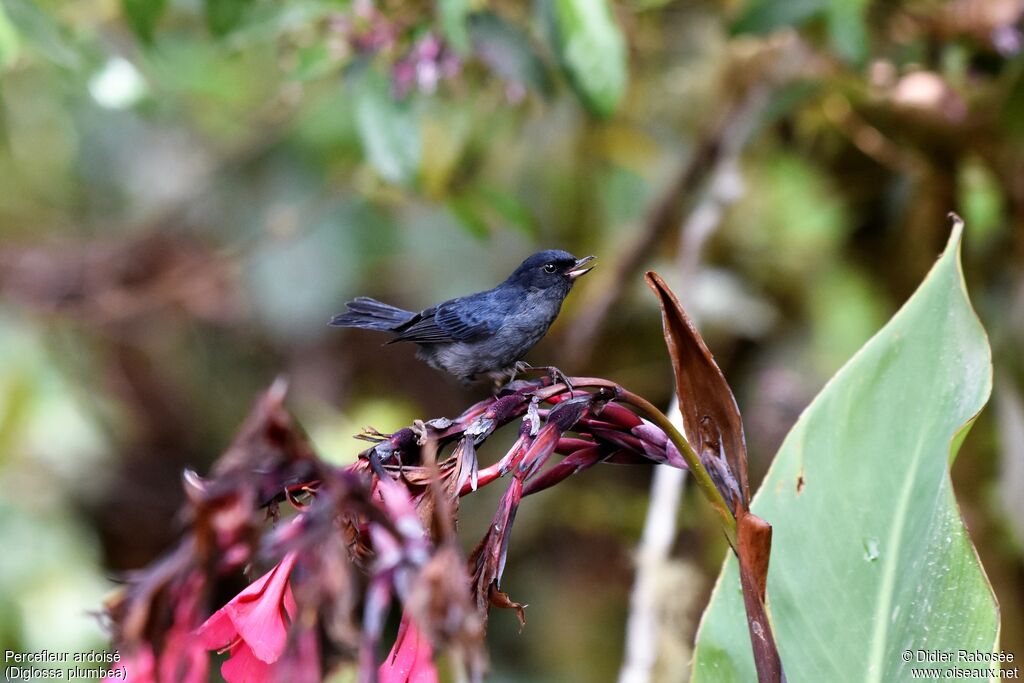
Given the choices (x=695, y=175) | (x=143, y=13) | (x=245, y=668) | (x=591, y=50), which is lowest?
(x=695, y=175)

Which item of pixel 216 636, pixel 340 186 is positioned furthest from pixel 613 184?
pixel 216 636

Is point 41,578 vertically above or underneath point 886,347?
underneath

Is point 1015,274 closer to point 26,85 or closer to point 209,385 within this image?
point 209,385

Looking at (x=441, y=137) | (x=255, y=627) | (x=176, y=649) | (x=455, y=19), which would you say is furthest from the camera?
(x=441, y=137)

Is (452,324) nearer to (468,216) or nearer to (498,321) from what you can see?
(498,321)

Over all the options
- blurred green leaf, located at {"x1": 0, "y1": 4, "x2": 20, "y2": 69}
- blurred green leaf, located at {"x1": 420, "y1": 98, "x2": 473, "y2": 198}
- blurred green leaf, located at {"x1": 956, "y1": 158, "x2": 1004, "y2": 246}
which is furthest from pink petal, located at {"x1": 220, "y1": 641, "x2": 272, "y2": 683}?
blurred green leaf, located at {"x1": 956, "y1": 158, "x2": 1004, "y2": 246}

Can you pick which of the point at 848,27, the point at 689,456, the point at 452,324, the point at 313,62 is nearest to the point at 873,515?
the point at 689,456

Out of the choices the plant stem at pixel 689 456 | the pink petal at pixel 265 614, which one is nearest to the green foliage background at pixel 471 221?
the plant stem at pixel 689 456
